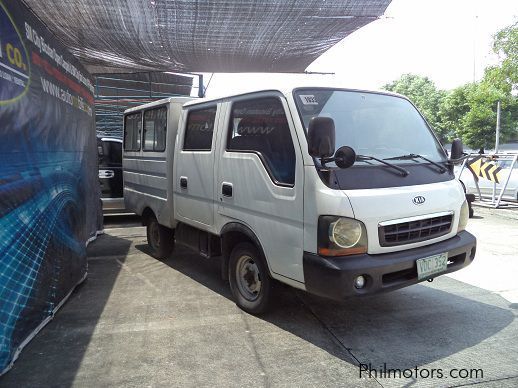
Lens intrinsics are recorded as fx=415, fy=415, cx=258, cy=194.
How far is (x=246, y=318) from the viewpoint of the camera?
400 cm

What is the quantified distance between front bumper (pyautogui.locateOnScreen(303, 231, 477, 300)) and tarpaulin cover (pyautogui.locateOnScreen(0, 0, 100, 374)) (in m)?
2.28

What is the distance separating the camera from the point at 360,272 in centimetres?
306

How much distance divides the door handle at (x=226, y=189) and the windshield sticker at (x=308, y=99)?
1133 mm

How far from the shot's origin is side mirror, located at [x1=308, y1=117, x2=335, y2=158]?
306 centimetres

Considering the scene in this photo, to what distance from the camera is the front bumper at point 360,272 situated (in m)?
3.05

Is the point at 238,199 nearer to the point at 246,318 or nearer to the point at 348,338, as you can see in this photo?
the point at 246,318

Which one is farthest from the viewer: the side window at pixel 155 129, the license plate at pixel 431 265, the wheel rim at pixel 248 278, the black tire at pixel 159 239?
the black tire at pixel 159 239

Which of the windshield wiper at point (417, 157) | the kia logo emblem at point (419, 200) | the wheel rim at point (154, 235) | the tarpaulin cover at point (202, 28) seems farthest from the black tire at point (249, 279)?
the tarpaulin cover at point (202, 28)

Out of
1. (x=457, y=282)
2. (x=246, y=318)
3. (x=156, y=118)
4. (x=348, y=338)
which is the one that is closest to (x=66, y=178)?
(x=156, y=118)

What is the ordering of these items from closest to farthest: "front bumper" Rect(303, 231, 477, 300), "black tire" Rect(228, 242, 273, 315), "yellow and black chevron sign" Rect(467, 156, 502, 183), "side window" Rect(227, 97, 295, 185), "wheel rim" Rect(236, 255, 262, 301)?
"front bumper" Rect(303, 231, 477, 300), "side window" Rect(227, 97, 295, 185), "black tire" Rect(228, 242, 273, 315), "wheel rim" Rect(236, 255, 262, 301), "yellow and black chevron sign" Rect(467, 156, 502, 183)

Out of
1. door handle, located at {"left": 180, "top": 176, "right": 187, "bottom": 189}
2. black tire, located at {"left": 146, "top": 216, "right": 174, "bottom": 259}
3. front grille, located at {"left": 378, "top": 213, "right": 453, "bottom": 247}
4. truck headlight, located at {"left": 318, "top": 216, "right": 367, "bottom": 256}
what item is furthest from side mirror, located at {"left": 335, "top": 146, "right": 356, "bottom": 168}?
black tire, located at {"left": 146, "top": 216, "right": 174, "bottom": 259}

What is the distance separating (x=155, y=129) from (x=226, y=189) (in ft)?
6.91

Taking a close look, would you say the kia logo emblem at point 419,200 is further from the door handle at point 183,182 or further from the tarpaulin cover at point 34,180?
the tarpaulin cover at point 34,180

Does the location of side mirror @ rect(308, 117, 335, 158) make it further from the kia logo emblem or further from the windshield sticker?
the kia logo emblem
